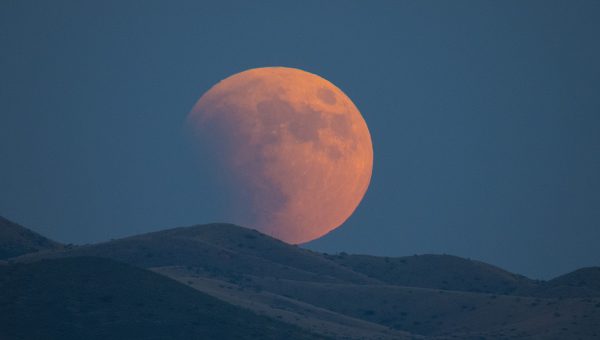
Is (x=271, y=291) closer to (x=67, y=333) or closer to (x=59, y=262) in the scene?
(x=59, y=262)

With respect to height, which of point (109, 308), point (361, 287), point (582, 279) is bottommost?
point (109, 308)

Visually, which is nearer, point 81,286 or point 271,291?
point 81,286

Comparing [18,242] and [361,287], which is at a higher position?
[18,242]

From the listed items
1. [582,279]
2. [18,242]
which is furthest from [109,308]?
[582,279]

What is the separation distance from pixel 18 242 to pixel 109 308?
4099 centimetres

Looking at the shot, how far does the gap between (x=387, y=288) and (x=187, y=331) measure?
100 ft

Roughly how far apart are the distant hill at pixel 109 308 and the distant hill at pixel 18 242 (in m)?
31.3

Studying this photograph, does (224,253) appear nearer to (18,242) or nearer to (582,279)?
(18,242)

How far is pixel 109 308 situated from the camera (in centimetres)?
6253

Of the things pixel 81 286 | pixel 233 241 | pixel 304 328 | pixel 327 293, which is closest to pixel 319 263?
pixel 233 241

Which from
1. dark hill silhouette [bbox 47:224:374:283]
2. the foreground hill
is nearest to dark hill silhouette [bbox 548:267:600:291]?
the foreground hill

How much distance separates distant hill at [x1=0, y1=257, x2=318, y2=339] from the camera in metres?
59.8

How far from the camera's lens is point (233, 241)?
10256 centimetres

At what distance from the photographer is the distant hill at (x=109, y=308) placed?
196 ft
